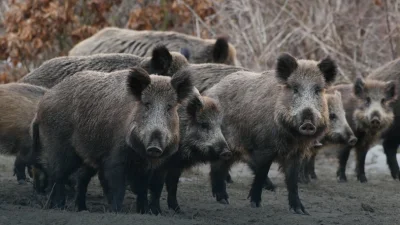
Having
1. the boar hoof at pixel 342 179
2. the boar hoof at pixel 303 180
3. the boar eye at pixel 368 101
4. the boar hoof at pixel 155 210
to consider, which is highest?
the boar eye at pixel 368 101

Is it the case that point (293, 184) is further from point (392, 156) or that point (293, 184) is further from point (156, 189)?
point (392, 156)

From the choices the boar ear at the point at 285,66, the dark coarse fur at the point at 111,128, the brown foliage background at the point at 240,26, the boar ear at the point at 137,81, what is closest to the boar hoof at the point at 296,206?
the boar ear at the point at 285,66

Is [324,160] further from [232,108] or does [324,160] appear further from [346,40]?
[232,108]

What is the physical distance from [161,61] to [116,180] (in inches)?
107

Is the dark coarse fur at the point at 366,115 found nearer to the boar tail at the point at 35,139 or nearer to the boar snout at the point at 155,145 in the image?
the boar tail at the point at 35,139

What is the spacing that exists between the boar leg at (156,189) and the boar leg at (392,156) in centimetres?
519

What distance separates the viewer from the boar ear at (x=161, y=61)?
9953 mm

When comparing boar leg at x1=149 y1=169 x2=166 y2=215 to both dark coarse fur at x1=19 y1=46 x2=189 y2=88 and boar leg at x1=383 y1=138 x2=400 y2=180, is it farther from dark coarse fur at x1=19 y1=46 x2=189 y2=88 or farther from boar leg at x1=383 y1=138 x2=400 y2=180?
boar leg at x1=383 y1=138 x2=400 y2=180

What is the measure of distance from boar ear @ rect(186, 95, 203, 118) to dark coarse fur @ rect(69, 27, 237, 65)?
153 inches

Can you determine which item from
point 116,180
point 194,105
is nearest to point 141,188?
point 116,180

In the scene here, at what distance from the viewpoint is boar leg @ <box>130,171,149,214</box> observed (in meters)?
7.84

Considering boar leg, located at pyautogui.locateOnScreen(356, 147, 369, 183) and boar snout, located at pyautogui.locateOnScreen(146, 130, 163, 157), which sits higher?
boar snout, located at pyautogui.locateOnScreen(146, 130, 163, 157)

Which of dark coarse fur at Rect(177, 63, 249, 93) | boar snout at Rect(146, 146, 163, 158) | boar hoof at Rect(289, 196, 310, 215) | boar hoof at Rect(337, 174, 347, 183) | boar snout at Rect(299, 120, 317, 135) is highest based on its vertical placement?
boar snout at Rect(299, 120, 317, 135)

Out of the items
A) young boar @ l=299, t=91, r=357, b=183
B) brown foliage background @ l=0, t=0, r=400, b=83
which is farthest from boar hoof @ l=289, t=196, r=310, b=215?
brown foliage background @ l=0, t=0, r=400, b=83
